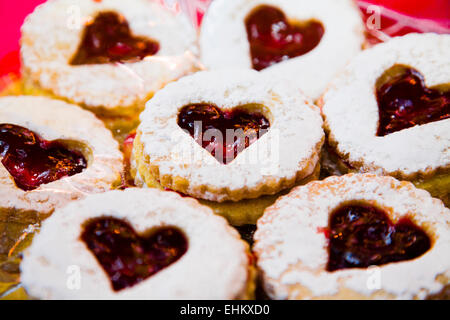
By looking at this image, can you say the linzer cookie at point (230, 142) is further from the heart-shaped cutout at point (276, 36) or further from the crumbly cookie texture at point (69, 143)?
the heart-shaped cutout at point (276, 36)

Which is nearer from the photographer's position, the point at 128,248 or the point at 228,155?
the point at 128,248

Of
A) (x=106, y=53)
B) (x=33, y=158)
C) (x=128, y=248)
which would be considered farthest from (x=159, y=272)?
(x=106, y=53)

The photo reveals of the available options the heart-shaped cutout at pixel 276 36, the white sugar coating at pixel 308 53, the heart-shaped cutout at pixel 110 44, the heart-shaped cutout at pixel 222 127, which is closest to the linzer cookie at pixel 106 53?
the heart-shaped cutout at pixel 110 44

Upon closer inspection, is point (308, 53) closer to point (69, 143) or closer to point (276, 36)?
point (276, 36)

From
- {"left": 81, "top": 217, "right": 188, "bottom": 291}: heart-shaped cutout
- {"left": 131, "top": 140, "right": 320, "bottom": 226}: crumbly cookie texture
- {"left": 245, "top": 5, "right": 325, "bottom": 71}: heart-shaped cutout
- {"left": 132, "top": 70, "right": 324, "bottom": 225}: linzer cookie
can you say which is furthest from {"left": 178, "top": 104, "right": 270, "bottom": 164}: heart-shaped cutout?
{"left": 245, "top": 5, "right": 325, "bottom": 71}: heart-shaped cutout
